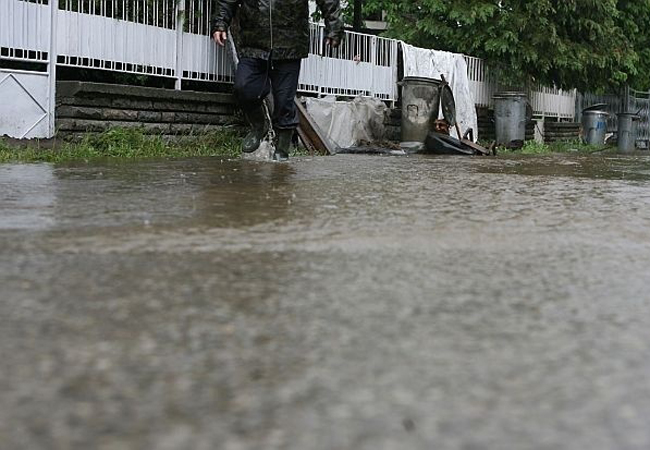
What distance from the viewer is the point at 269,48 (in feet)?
26.8

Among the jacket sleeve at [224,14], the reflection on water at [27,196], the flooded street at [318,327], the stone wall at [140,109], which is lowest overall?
the flooded street at [318,327]

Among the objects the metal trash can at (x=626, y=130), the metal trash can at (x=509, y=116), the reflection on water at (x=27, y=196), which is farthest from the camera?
the metal trash can at (x=626, y=130)

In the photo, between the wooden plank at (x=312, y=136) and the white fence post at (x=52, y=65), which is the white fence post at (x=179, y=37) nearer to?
the wooden plank at (x=312, y=136)

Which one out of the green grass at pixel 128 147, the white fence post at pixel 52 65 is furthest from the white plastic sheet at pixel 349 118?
the white fence post at pixel 52 65

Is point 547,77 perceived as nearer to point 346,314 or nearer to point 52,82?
point 52,82

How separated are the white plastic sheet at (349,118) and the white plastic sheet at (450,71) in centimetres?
129

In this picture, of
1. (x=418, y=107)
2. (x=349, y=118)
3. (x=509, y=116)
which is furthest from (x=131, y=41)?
(x=509, y=116)

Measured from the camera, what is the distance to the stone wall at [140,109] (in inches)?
347

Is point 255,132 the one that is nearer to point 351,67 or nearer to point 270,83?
point 270,83

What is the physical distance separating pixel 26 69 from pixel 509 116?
35.8 ft

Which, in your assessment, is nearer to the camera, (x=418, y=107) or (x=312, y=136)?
(x=312, y=136)

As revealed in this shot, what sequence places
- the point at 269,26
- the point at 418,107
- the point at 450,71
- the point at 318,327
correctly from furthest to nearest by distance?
1. the point at 450,71
2. the point at 418,107
3. the point at 269,26
4. the point at 318,327

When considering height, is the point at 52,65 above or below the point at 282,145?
above

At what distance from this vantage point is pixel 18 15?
8.41m
